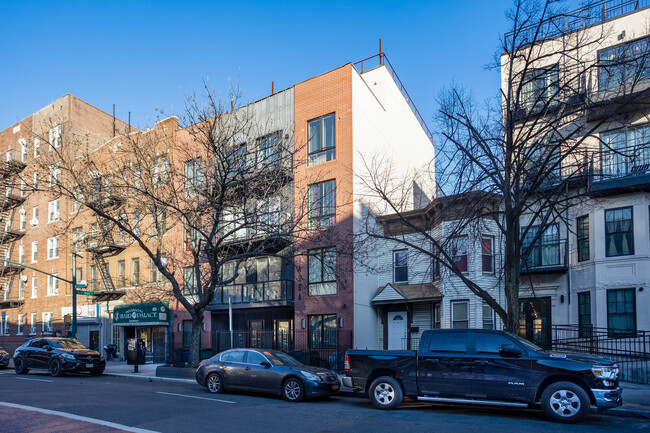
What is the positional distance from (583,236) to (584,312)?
277cm

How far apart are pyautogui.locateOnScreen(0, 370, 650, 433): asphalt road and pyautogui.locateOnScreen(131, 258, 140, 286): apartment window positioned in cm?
1840

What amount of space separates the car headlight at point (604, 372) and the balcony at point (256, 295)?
16.4 metres

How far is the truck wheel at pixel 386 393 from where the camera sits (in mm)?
11891

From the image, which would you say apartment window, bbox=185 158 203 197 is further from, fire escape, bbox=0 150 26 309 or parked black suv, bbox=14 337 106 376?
fire escape, bbox=0 150 26 309

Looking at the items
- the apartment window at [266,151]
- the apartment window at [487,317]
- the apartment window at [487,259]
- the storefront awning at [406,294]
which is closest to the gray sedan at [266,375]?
the apartment window at [266,151]

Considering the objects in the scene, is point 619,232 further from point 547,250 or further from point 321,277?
point 321,277

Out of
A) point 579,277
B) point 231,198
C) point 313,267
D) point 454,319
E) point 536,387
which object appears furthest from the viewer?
Result: point 313,267

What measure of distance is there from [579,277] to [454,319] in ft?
17.0

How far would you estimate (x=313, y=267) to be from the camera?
82.5ft

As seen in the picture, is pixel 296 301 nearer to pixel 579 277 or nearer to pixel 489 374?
pixel 579 277

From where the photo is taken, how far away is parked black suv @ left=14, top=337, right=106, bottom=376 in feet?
68.4

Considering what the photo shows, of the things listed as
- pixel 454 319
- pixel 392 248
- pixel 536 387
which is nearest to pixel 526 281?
pixel 454 319

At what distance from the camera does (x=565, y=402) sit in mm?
10242

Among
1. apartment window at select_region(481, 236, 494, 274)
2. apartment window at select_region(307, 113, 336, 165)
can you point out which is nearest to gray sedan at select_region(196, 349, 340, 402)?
apartment window at select_region(481, 236, 494, 274)
